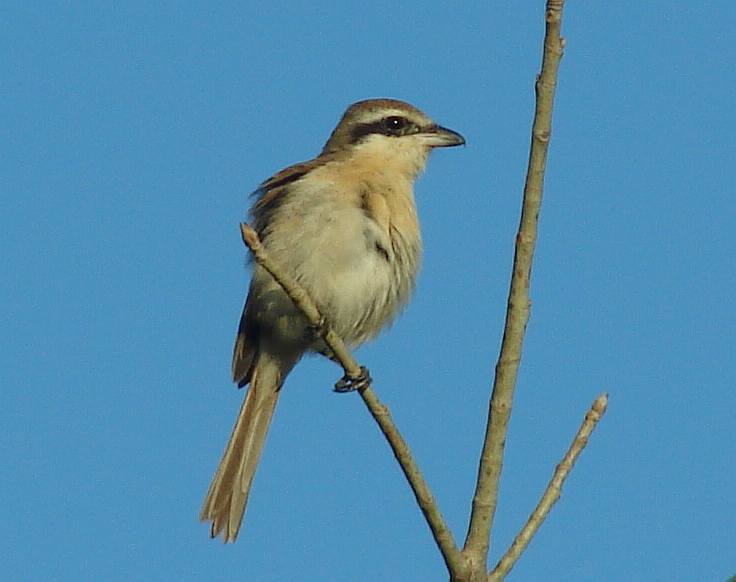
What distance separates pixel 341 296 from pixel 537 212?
3006mm

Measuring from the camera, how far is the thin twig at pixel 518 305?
3.12m

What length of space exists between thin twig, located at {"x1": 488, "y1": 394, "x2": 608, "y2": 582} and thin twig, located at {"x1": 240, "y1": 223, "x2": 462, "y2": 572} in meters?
0.15

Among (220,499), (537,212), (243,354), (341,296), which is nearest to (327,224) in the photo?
(341,296)

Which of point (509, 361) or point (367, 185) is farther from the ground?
point (367, 185)

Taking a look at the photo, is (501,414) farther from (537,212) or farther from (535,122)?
(535,122)

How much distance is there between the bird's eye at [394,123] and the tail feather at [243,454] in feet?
5.48

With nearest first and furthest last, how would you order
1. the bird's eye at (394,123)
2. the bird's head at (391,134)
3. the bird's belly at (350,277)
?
the bird's belly at (350,277) < the bird's head at (391,134) < the bird's eye at (394,123)

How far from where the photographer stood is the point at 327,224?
6031mm

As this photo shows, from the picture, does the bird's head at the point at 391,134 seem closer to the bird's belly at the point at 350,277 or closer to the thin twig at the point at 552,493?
the bird's belly at the point at 350,277

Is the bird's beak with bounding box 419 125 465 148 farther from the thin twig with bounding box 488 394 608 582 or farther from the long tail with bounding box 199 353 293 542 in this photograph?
the thin twig with bounding box 488 394 608 582

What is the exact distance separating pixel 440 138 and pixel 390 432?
4.09m

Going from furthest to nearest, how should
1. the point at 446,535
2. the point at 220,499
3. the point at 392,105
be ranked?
the point at 392,105 < the point at 220,499 < the point at 446,535

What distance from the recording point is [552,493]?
3.30m

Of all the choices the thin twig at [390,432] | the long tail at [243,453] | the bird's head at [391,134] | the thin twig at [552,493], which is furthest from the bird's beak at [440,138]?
the thin twig at [552,493]
